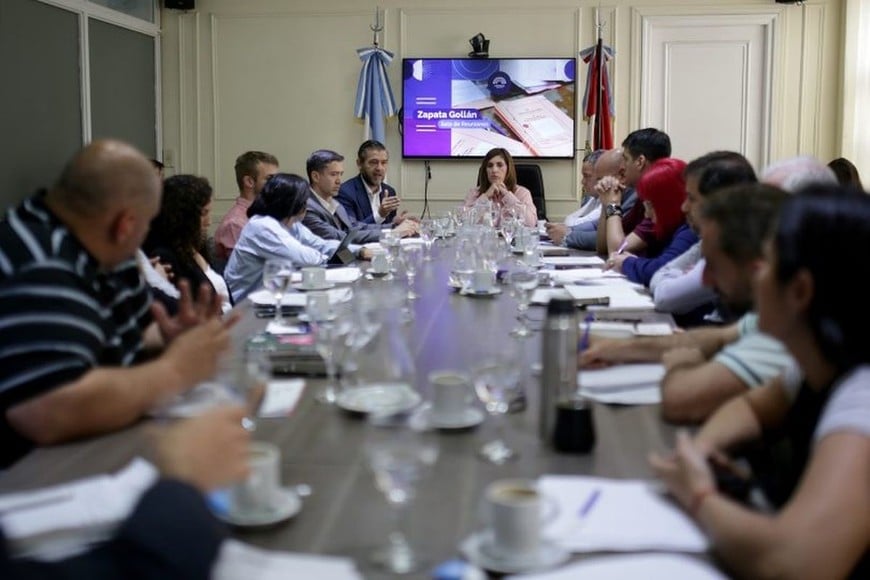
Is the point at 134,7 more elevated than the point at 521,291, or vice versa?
the point at 134,7

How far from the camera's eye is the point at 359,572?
109 centimetres

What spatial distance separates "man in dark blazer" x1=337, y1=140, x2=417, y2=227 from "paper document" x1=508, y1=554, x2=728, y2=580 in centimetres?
523

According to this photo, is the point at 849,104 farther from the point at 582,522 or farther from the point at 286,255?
the point at 582,522

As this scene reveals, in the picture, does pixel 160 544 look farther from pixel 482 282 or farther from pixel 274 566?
pixel 482 282

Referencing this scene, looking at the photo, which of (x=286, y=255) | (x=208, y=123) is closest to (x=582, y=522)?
(x=286, y=255)

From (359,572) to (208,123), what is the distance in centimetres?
740

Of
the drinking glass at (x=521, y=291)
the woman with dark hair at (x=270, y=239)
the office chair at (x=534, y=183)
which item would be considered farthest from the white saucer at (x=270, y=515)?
the office chair at (x=534, y=183)

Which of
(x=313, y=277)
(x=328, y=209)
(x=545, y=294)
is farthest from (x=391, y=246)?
(x=328, y=209)

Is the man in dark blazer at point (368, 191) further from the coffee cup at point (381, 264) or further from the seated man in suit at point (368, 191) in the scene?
the coffee cup at point (381, 264)

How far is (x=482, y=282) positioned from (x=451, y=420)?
154 centimetres

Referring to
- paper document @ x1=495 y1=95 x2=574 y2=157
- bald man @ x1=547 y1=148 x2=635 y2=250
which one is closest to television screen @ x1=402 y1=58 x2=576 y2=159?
paper document @ x1=495 y1=95 x2=574 y2=157

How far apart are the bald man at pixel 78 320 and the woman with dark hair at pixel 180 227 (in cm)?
116

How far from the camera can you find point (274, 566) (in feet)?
3.58

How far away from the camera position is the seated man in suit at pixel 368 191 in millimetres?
6363
